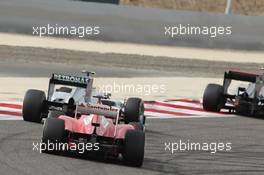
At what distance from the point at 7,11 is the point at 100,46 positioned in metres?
3.28

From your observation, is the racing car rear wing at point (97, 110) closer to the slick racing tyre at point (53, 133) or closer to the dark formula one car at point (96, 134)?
the dark formula one car at point (96, 134)

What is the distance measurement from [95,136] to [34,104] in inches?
117

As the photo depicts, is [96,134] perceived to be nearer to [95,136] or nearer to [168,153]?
[95,136]

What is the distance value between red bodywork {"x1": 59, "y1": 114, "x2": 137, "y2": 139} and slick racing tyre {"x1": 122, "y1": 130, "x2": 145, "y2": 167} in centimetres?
25

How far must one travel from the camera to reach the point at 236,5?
2130 inches

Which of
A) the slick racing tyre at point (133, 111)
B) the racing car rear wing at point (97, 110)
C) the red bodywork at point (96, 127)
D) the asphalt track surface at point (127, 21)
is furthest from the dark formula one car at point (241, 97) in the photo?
the asphalt track surface at point (127, 21)

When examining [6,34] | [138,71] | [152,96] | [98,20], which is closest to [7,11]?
[6,34]

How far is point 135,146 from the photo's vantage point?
1107 cm

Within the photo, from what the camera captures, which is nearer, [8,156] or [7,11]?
[8,156]

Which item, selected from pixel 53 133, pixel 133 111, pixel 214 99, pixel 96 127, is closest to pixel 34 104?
pixel 133 111

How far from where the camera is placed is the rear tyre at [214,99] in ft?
61.9

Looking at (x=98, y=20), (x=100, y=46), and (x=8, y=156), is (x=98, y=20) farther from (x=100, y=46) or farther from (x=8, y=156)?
(x=8, y=156)

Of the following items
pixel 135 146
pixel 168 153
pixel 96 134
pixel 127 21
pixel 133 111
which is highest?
pixel 127 21

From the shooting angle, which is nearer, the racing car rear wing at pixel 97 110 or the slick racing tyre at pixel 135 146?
the slick racing tyre at pixel 135 146
